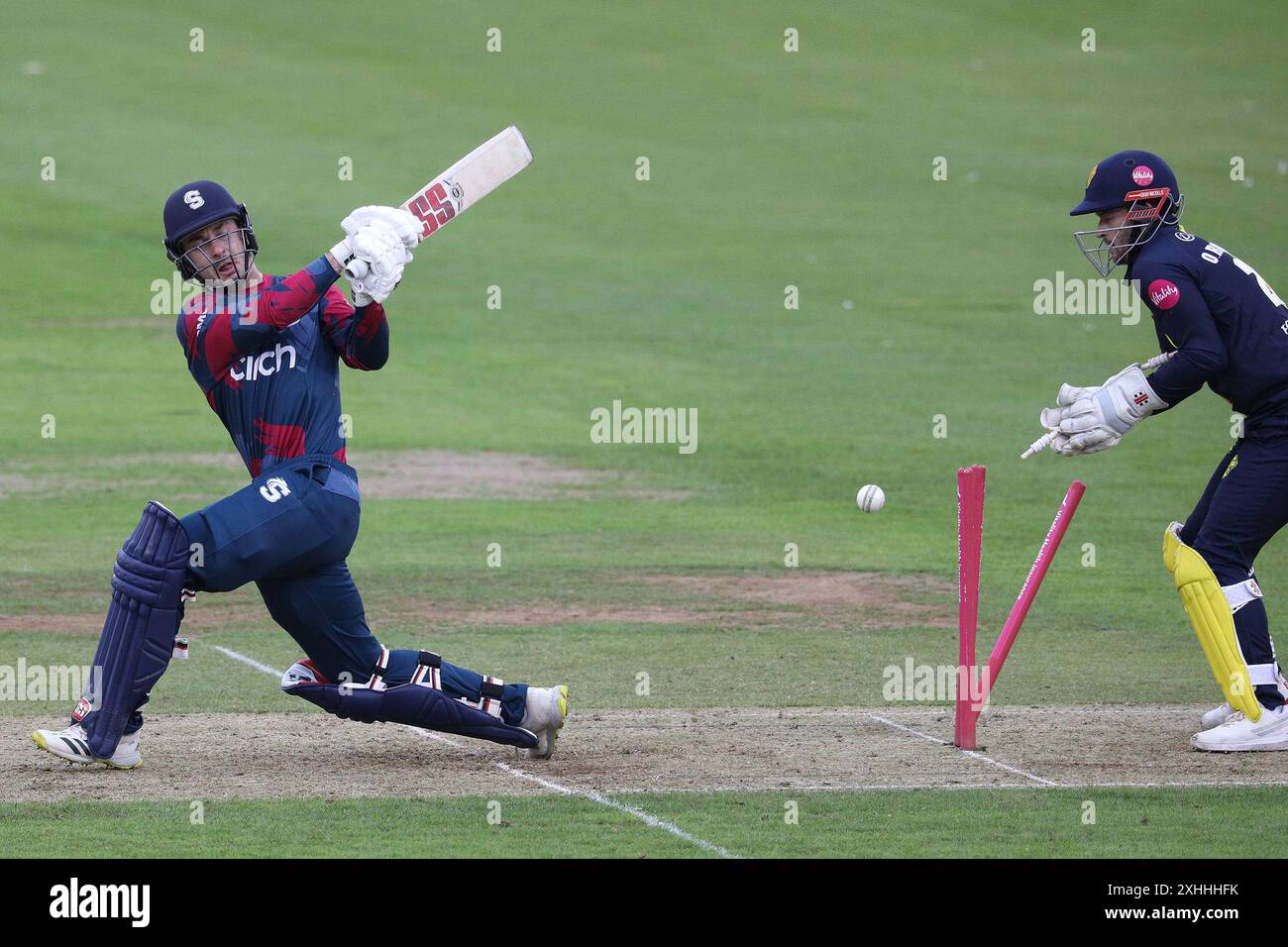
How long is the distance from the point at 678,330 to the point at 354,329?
19.6 metres

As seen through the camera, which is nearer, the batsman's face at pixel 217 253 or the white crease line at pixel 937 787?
the white crease line at pixel 937 787

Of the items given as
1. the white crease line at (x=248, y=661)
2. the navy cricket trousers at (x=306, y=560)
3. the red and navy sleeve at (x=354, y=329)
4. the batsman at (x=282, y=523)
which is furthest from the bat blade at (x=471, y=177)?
the white crease line at (x=248, y=661)

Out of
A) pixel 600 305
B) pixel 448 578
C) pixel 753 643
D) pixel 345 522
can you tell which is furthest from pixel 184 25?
pixel 345 522

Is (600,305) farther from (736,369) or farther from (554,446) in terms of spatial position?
(554,446)

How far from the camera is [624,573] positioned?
14.8 m

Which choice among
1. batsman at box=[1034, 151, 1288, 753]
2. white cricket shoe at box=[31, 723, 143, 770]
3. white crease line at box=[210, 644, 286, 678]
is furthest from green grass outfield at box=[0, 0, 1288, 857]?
batsman at box=[1034, 151, 1288, 753]

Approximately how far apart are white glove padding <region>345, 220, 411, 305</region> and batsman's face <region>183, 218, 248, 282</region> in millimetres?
651

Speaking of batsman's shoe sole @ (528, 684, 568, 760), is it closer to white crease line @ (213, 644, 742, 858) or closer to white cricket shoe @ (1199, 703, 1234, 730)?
white crease line @ (213, 644, 742, 858)

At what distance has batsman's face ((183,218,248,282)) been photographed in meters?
7.86

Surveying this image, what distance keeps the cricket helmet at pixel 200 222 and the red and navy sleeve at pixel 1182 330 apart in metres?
4.17

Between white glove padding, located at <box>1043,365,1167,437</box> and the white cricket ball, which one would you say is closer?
white glove padding, located at <box>1043,365,1167,437</box>

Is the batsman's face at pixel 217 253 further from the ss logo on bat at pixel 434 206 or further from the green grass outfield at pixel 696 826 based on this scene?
the green grass outfield at pixel 696 826

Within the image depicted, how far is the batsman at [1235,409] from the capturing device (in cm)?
822

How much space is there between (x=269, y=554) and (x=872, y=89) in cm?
3781
